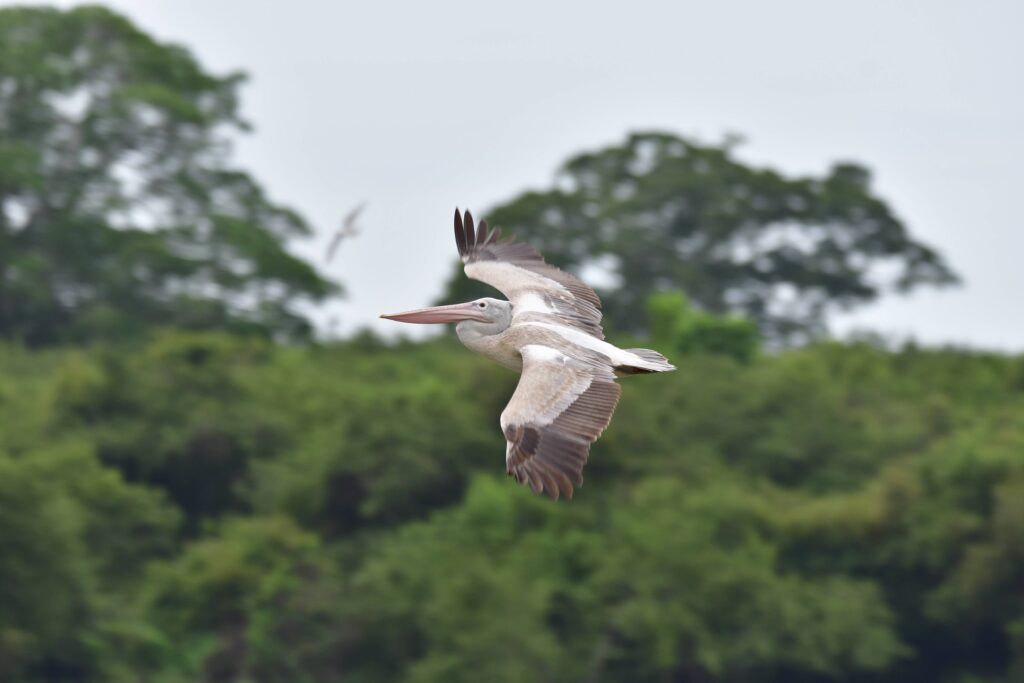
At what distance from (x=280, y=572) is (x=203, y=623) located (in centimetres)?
147

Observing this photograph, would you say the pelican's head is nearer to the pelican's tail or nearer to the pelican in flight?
the pelican in flight

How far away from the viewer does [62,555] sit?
29.1 metres

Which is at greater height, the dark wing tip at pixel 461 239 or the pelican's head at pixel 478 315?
the dark wing tip at pixel 461 239

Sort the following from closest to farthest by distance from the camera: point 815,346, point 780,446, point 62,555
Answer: point 62,555
point 780,446
point 815,346

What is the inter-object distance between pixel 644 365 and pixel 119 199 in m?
39.7

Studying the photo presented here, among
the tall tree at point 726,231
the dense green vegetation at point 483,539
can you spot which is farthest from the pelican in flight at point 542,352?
the tall tree at point 726,231

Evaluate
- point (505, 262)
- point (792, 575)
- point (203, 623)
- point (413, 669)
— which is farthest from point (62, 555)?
point (505, 262)

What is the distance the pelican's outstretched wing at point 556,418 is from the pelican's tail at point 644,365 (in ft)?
0.89

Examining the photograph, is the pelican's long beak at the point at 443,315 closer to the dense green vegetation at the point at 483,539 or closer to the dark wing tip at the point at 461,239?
the dark wing tip at the point at 461,239

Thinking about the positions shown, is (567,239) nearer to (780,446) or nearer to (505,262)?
(780,446)

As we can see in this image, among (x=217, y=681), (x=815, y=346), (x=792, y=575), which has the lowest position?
(x=217, y=681)

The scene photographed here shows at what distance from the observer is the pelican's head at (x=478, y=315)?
11.2m

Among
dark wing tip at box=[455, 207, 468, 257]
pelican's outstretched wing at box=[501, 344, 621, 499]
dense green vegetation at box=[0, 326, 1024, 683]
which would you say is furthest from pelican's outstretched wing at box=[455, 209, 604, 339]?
dense green vegetation at box=[0, 326, 1024, 683]

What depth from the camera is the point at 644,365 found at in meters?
10.6
